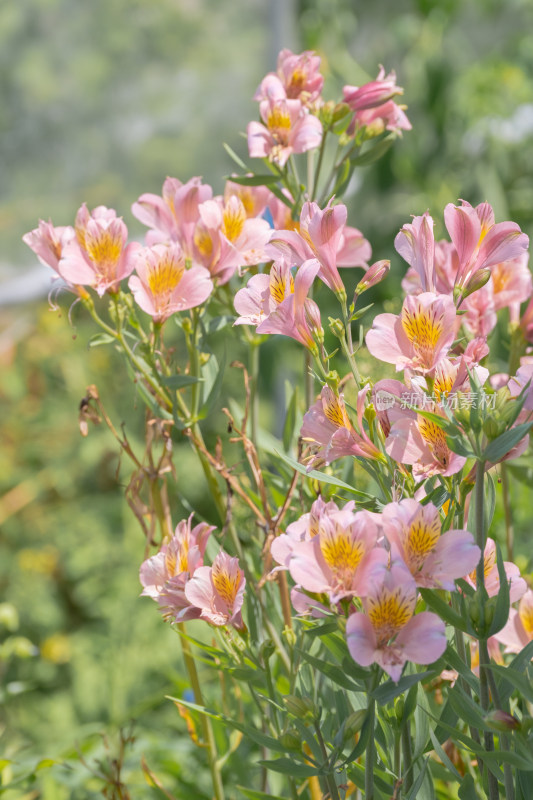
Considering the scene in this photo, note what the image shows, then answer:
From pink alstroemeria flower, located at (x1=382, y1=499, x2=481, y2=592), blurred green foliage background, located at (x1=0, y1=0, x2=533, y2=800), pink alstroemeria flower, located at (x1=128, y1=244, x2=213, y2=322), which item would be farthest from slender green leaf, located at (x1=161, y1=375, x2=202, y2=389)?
blurred green foliage background, located at (x1=0, y1=0, x2=533, y2=800)

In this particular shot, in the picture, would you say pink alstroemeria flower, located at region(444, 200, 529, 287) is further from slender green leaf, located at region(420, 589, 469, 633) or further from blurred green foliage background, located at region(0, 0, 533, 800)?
blurred green foliage background, located at region(0, 0, 533, 800)

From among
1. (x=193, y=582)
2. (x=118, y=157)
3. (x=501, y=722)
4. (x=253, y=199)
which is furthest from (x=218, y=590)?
(x=118, y=157)

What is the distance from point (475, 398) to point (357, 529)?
0.20 feet

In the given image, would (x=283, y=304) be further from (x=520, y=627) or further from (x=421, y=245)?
(x=520, y=627)

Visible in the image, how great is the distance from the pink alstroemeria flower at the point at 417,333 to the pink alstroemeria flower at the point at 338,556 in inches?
2.4

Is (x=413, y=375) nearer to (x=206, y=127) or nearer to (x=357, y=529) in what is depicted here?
(x=357, y=529)

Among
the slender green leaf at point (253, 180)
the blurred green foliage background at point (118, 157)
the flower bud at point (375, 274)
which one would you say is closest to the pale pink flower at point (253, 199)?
the slender green leaf at point (253, 180)

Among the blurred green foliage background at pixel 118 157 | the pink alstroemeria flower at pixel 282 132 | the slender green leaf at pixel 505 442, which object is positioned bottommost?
the blurred green foliage background at pixel 118 157

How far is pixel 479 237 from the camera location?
0.31m

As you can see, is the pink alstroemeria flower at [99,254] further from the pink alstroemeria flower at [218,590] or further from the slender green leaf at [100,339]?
the pink alstroemeria flower at [218,590]

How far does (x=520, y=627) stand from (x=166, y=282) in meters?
0.21

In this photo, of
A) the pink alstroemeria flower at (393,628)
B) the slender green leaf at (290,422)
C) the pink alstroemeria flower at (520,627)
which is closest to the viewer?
the pink alstroemeria flower at (393,628)

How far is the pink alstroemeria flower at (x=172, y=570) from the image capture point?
1.07 feet

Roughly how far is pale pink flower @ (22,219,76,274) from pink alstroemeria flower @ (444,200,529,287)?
7.4 inches
